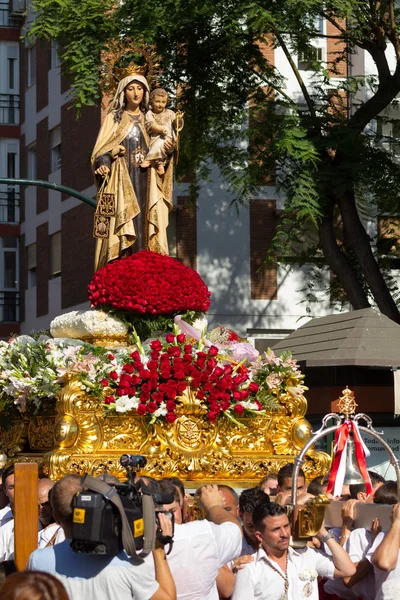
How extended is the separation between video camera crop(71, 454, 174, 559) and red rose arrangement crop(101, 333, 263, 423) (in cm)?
437

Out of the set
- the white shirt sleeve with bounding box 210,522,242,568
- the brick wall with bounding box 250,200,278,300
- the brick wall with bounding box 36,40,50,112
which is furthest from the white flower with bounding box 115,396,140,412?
the brick wall with bounding box 36,40,50,112

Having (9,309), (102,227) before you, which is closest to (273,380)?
(102,227)

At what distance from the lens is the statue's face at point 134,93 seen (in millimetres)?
11375

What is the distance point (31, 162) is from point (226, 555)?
103 feet

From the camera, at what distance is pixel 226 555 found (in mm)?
6418

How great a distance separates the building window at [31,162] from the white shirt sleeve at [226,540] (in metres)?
30.9

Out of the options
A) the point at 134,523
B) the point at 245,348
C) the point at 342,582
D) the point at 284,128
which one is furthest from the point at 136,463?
the point at 284,128

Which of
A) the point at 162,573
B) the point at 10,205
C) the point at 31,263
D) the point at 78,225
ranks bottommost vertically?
the point at 162,573

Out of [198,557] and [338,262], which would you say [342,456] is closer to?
[198,557]

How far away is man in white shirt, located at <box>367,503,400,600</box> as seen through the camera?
275 inches

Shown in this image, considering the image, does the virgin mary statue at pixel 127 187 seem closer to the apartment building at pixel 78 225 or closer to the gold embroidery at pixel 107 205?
the gold embroidery at pixel 107 205

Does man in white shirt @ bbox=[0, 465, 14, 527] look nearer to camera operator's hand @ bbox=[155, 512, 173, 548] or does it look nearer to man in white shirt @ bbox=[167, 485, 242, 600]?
man in white shirt @ bbox=[167, 485, 242, 600]

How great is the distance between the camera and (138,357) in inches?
393

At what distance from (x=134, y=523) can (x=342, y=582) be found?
2.97 meters
